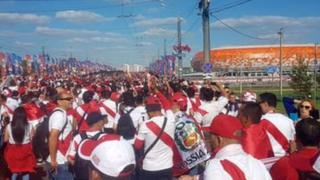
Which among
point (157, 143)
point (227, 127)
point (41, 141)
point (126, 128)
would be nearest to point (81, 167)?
point (227, 127)

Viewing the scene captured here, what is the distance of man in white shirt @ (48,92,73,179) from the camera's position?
323 inches

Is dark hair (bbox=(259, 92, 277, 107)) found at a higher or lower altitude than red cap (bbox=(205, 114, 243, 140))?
lower

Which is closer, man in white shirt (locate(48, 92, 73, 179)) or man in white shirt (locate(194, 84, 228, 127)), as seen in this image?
Result: man in white shirt (locate(48, 92, 73, 179))

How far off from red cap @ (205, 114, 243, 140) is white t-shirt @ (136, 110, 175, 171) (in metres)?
3.52

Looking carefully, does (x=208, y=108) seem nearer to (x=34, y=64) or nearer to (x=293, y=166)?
(x=293, y=166)

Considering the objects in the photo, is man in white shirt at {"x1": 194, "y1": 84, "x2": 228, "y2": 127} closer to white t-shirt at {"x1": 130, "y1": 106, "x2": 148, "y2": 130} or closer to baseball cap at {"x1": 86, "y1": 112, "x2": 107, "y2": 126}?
white t-shirt at {"x1": 130, "y1": 106, "x2": 148, "y2": 130}

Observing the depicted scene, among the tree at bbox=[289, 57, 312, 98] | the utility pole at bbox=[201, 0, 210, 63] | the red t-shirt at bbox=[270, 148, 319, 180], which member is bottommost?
the tree at bbox=[289, 57, 312, 98]

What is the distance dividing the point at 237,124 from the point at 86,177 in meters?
2.03

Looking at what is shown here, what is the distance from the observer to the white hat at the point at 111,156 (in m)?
4.54

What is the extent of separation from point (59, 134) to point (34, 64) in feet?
237

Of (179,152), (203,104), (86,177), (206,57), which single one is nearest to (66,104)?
(179,152)

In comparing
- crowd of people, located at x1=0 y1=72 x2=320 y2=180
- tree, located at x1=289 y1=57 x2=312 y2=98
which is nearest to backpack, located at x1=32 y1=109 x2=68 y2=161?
crowd of people, located at x1=0 y1=72 x2=320 y2=180

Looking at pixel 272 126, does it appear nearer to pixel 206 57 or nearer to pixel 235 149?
pixel 235 149

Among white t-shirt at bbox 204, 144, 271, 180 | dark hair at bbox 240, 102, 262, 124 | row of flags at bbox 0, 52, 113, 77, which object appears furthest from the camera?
row of flags at bbox 0, 52, 113, 77
